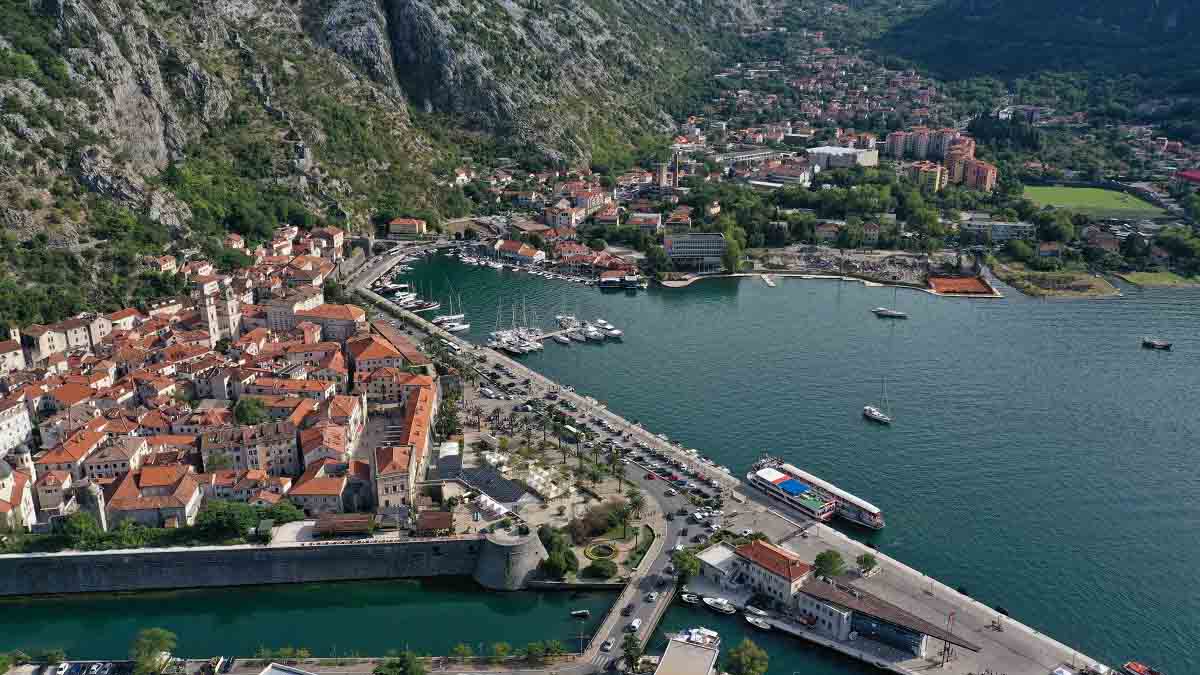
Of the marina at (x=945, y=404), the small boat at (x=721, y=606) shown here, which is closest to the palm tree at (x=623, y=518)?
the small boat at (x=721, y=606)

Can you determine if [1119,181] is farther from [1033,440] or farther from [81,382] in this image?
[81,382]

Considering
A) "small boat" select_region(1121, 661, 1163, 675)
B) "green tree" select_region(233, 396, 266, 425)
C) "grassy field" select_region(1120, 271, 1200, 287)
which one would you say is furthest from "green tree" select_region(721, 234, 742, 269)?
"small boat" select_region(1121, 661, 1163, 675)

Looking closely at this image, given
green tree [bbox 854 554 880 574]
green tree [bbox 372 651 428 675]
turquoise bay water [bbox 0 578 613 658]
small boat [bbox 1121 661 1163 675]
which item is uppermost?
green tree [bbox 854 554 880 574]

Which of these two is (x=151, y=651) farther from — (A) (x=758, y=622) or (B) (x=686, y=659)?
(A) (x=758, y=622)

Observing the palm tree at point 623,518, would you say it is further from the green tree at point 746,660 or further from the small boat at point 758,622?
the green tree at point 746,660

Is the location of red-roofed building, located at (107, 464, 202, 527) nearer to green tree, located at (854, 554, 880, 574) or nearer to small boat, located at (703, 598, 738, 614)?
small boat, located at (703, 598, 738, 614)

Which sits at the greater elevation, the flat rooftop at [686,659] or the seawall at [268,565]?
the seawall at [268,565]
